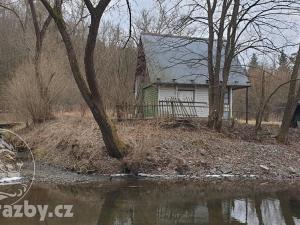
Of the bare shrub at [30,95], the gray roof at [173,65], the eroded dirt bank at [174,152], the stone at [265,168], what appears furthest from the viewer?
the gray roof at [173,65]

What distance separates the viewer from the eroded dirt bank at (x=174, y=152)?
57.3 ft

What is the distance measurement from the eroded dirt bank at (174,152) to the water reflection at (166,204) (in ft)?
7.29

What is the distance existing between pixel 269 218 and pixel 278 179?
6.79 m

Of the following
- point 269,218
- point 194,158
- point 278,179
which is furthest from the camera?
point 194,158

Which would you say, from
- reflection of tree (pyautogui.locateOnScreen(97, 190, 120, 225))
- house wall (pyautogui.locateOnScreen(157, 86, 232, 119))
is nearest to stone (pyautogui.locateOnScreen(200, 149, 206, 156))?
reflection of tree (pyautogui.locateOnScreen(97, 190, 120, 225))

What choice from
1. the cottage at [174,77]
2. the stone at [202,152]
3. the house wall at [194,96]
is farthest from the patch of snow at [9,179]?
the house wall at [194,96]

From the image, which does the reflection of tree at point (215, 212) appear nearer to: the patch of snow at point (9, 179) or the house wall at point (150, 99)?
the patch of snow at point (9, 179)

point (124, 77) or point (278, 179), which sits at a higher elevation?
point (124, 77)

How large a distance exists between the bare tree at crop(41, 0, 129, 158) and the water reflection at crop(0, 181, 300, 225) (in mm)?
2625

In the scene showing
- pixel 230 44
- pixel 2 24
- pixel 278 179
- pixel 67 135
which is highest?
pixel 2 24

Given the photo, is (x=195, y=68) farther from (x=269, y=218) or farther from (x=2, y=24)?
(x=2, y=24)

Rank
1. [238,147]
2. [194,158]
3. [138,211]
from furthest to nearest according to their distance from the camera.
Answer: [238,147] → [194,158] → [138,211]

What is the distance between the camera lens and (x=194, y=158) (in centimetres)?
1847

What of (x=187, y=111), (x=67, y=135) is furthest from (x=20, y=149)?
(x=187, y=111)
